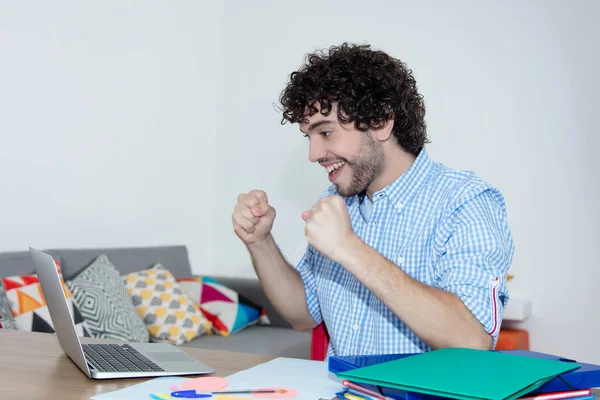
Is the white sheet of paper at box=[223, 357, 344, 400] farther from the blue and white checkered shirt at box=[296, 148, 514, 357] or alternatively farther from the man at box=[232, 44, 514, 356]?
the blue and white checkered shirt at box=[296, 148, 514, 357]

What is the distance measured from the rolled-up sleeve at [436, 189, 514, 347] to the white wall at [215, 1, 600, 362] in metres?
2.04

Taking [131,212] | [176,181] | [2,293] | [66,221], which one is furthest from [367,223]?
[176,181]

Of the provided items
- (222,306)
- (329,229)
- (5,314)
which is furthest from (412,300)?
(222,306)

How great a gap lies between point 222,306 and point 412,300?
7.22 feet

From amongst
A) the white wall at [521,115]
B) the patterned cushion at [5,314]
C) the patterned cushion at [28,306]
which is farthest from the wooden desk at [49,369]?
the white wall at [521,115]

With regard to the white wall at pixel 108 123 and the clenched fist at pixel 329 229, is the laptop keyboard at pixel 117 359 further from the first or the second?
the white wall at pixel 108 123

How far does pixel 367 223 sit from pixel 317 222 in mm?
444

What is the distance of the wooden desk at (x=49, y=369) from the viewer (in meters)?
1.03

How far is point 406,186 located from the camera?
1573mm

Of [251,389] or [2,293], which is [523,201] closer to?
[2,293]

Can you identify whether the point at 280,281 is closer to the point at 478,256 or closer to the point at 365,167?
the point at 365,167

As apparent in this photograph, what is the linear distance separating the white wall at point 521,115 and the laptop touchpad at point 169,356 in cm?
253

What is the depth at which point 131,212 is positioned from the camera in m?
3.56

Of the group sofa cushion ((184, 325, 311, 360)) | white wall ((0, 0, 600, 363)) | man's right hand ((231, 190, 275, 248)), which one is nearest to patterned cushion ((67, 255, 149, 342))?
sofa cushion ((184, 325, 311, 360))
